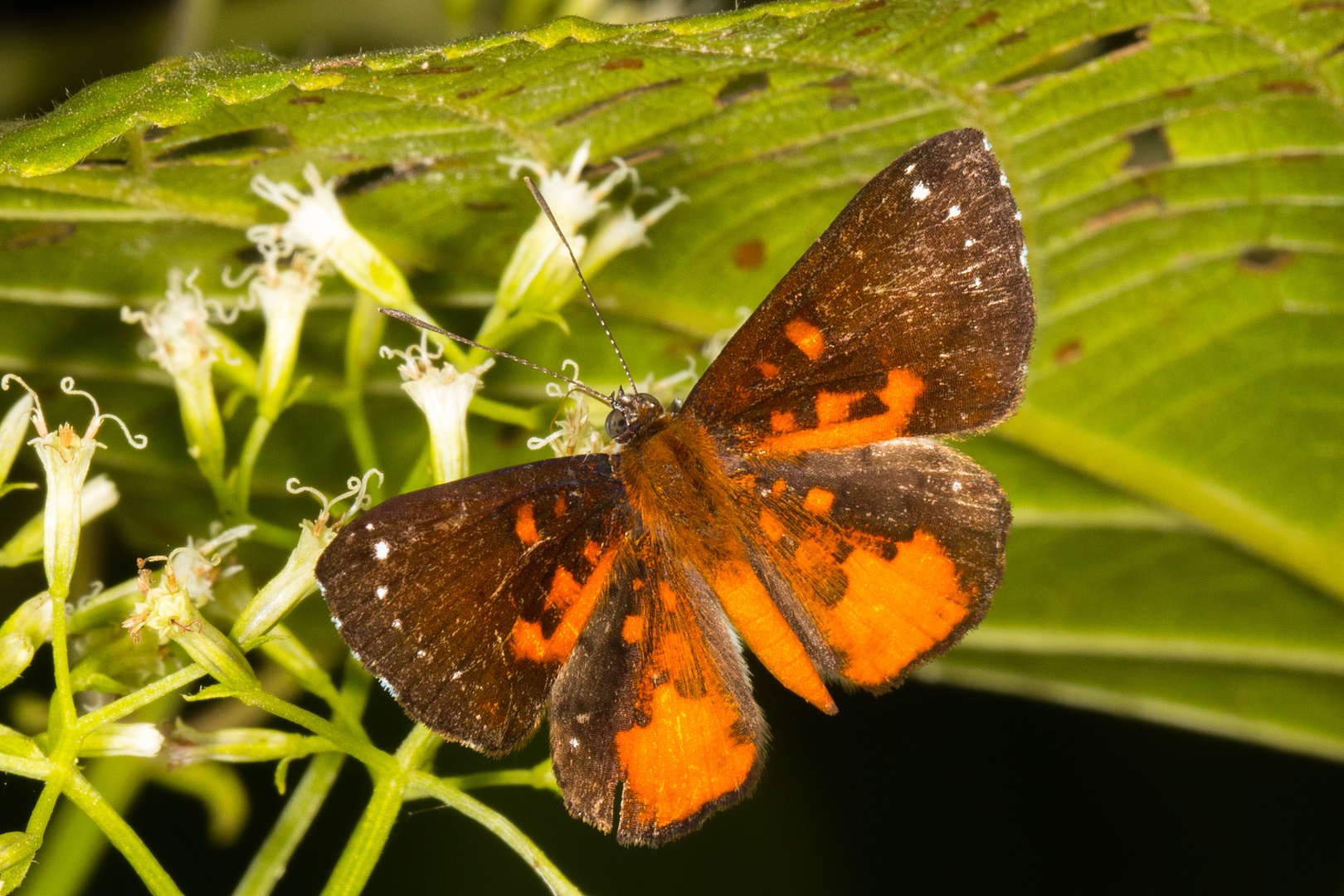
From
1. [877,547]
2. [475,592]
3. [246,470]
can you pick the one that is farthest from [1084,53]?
[246,470]

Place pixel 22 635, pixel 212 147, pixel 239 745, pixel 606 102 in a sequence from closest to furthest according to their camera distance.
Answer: pixel 22 635 < pixel 239 745 < pixel 606 102 < pixel 212 147

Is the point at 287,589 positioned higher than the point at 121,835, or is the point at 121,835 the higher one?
the point at 287,589

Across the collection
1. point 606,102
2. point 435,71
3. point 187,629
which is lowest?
point 187,629

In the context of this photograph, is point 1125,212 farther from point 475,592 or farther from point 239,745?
point 239,745

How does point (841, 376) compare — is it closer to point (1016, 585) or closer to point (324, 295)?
point (324, 295)

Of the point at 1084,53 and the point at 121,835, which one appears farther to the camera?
the point at 1084,53

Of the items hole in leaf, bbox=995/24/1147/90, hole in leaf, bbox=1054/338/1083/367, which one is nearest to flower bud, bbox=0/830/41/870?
hole in leaf, bbox=995/24/1147/90

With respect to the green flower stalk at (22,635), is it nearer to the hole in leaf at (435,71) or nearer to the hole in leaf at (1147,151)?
the hole in leaf at (435,71)
